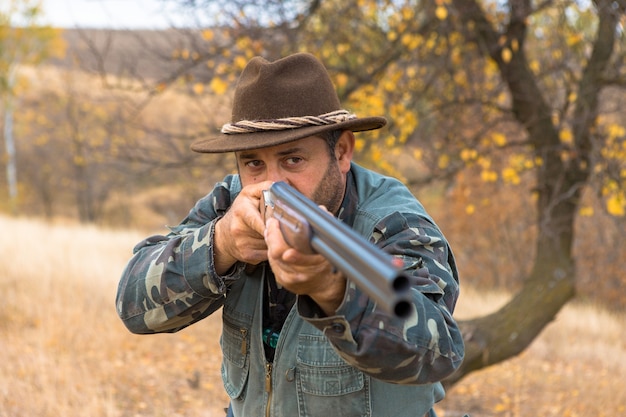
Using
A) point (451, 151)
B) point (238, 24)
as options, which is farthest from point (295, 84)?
point (451, 151)

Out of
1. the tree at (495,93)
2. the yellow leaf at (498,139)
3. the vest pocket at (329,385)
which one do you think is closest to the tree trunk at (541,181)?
the tree at (495,93)

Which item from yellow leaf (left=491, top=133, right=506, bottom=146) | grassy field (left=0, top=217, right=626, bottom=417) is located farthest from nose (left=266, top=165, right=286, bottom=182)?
yellow leaf (left=491, top=133, right=506, bottom=146)

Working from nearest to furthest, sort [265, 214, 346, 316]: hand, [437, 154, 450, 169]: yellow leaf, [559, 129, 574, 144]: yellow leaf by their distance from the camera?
[265, 214, 346, 316]: hand < [559, 129, 574, 144]: yellow leaf < [437, 154, 450, 169]: yellow leaf

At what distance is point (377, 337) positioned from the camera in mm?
1673

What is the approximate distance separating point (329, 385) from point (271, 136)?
855mm

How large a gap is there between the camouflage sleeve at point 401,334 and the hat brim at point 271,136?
1.85 ft

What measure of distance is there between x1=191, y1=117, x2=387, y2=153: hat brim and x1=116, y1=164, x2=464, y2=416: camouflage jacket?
25 cm

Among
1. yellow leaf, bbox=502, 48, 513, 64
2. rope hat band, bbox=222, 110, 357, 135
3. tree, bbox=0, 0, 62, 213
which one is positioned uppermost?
tree, bbox=0, 0, 62, 213

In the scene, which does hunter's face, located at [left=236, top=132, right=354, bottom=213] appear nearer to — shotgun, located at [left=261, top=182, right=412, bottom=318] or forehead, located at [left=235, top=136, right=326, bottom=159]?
forehead, located at [left=235, top=136, right=326, bottom=159]

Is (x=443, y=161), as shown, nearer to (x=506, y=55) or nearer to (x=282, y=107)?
(x=506, y=55)

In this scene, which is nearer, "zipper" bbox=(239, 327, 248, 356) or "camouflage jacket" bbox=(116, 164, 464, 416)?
"camouflage jacket" bbox=(116, 164, 464, 416)

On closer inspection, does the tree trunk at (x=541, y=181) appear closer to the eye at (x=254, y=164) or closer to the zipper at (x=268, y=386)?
the zipper at (x=268, y=386)

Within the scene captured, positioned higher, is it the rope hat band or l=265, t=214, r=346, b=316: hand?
the rope hat band

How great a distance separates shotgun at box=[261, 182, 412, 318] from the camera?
3.73ft
